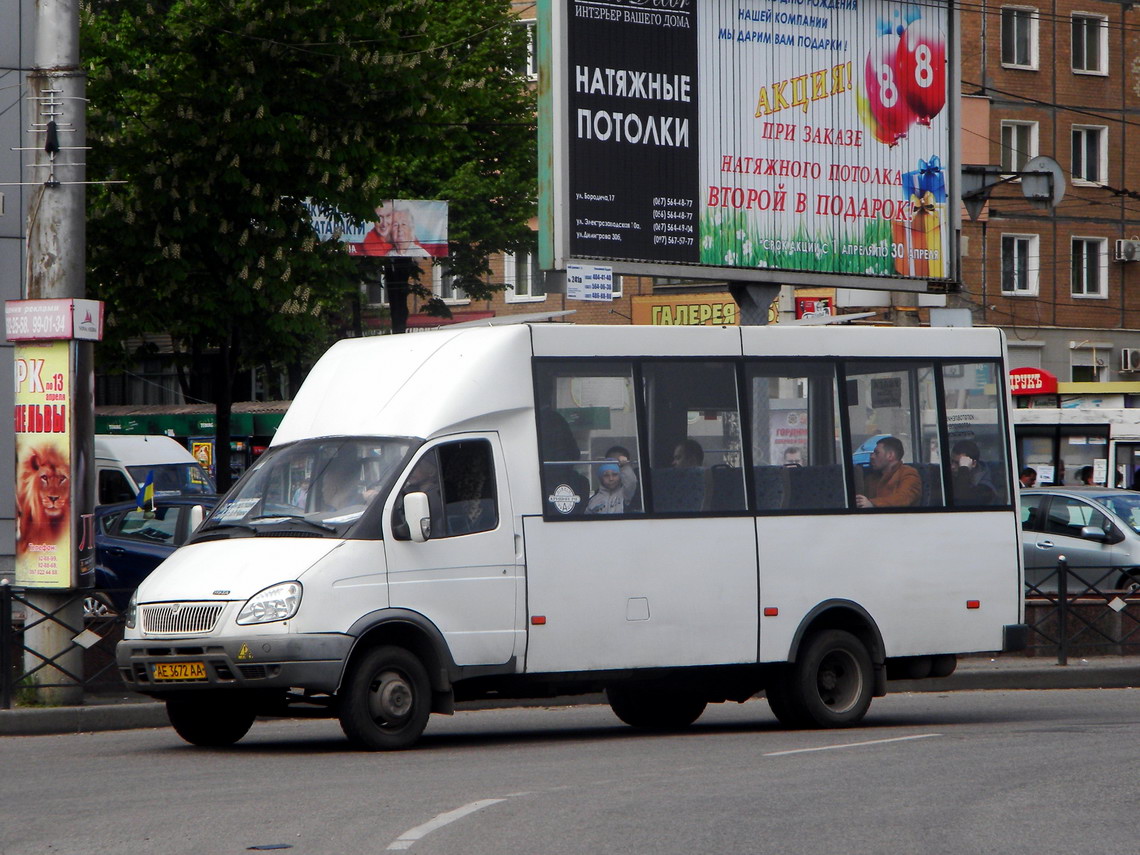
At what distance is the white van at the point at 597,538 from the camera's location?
39.5ft

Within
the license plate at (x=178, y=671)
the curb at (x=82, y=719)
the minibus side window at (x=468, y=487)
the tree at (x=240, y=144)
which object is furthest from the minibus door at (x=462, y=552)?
the tree at (x=240, y=144)

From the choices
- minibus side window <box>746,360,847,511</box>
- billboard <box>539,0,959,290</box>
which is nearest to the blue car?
minibus side window <box>746,360,847,511</box>

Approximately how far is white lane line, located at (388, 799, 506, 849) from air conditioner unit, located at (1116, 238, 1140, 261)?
45491mm

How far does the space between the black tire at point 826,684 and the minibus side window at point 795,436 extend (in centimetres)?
101

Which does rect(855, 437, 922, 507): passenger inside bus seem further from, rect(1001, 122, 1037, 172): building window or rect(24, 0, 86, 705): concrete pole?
rect(1001, 122, 1037, 172): building window

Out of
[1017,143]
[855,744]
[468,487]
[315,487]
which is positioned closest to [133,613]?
[315,487]

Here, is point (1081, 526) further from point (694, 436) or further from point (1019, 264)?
point (1019, 264)

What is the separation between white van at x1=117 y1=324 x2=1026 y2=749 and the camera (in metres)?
12.0

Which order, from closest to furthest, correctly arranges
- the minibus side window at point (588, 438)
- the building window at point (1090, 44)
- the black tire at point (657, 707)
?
the minibus side window at point (588, 438) → the black tire at point (657, 707) → the building window at point (1090, 44)

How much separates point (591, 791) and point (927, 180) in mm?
14769

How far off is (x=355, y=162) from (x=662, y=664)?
45.7ft

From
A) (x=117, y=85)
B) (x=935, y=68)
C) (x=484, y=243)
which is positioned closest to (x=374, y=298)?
(x=484, y=243)

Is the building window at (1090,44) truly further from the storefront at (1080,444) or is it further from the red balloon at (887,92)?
the red balloon at (887,92)

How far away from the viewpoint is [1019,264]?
5166 centimetres
